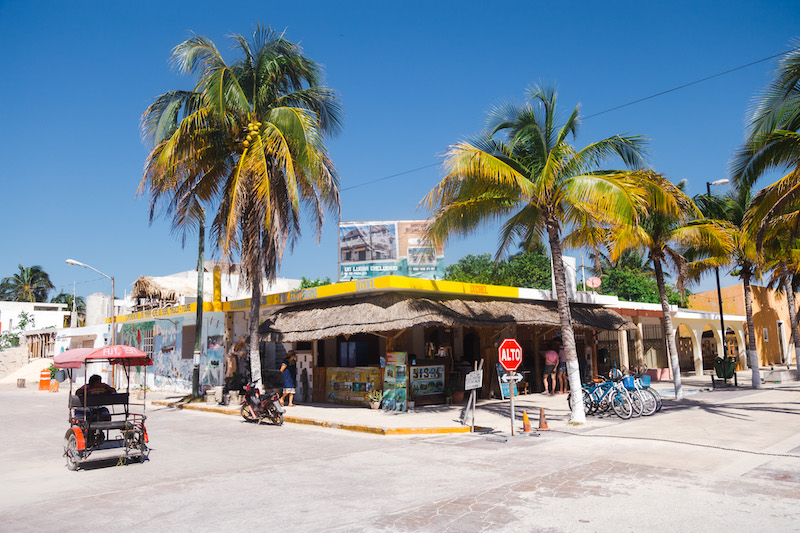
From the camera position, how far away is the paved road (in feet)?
21.2

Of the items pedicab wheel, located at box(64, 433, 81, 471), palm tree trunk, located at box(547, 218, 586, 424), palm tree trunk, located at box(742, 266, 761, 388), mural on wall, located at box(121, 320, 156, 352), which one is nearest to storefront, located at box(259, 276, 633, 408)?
palm tree trunk, located at box(547, 218, 586, 424)

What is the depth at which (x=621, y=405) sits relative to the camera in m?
14.8

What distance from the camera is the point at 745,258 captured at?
→ 76.2 ft

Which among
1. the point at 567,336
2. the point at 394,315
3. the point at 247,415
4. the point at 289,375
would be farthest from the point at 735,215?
the point at 247,415

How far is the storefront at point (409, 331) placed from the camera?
56.7 ft

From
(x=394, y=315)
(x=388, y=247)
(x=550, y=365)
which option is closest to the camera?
(x=394, y=315)

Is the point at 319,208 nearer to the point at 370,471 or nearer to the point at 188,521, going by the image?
the point at 370,471

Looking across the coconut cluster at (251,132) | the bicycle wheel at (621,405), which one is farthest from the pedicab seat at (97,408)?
the bicycle wheel at (621,405)

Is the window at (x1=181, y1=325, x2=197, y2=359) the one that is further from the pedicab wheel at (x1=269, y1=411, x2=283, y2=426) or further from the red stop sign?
the red stop sign

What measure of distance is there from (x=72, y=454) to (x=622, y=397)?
11923mm

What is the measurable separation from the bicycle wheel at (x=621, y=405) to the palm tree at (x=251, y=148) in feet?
33.2

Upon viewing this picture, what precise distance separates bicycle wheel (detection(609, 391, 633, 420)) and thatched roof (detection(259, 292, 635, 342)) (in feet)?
14.5

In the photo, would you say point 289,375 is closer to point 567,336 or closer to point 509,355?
point 509,355

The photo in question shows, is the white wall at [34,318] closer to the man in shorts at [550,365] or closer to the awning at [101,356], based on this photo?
the man in shorts at [550,365]
